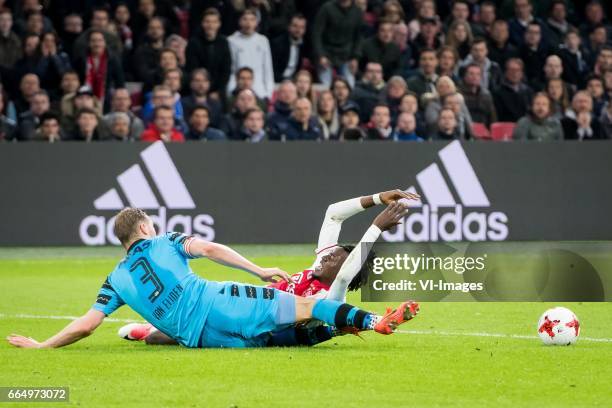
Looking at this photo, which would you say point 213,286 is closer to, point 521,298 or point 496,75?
point 521,298

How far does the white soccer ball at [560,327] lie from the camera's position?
1123 centimetres

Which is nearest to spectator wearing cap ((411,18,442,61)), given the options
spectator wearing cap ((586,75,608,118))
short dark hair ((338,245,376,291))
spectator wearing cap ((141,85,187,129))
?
spectator wearing cap ((586,75,608,118))

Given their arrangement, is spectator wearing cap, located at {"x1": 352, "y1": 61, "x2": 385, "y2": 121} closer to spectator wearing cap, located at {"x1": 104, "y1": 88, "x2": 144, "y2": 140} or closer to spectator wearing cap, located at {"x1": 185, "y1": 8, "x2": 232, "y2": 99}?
spectator wearing cap, located at {"x1": 185, "y1": 8, "x2": 232, "y2": 99}

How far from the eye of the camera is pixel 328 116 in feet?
73.5

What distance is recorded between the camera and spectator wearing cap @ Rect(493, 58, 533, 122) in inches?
957

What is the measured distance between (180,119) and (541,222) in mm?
5797

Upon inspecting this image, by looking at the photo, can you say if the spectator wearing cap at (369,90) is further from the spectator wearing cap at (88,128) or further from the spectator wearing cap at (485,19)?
the spectator wearing cap at (88,128)

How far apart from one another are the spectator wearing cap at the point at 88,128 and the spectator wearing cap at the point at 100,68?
1662 mm

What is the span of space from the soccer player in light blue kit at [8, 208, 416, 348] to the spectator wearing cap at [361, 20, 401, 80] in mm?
14180

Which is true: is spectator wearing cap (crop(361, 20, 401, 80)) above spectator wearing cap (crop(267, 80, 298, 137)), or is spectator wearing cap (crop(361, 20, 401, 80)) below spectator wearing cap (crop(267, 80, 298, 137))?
above

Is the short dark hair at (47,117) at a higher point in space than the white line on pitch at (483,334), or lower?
higher

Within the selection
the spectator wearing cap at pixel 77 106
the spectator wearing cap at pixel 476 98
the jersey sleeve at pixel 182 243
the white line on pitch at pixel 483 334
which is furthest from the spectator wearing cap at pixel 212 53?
the jersey sleeve at pixel 182 243

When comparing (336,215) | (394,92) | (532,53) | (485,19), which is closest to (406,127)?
(394,92)

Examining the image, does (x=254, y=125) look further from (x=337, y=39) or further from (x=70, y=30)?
(x=70, y=30)
